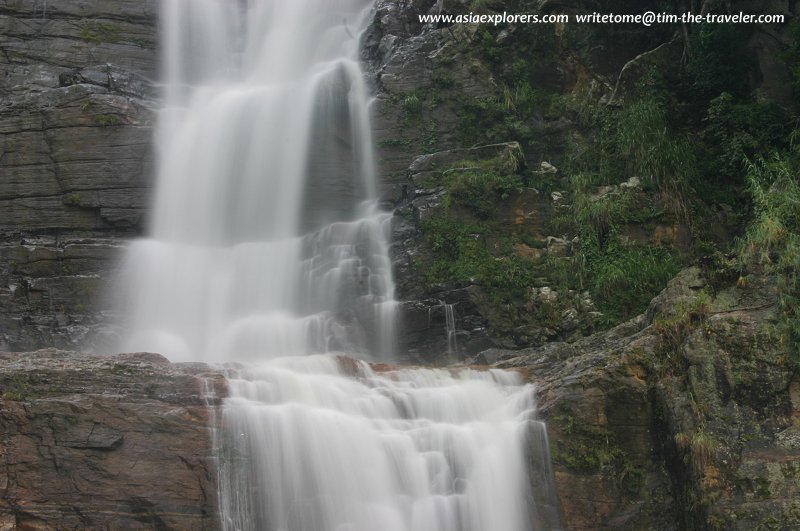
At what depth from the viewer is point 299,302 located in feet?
54.4

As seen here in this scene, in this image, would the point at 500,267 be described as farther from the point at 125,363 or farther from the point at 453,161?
the point at 125,363

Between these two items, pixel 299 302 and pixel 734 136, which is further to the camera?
pixel 734 136

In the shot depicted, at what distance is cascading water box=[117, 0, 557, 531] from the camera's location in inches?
402

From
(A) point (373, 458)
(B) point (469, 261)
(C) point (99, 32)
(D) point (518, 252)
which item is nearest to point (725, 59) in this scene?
(D) point (518, 252)

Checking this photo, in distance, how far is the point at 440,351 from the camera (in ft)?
49.8

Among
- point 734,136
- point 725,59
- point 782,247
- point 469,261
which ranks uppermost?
point 725,59

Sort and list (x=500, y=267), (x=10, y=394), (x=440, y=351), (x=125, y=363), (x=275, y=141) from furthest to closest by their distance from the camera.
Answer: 1. (x=275, y=141)
2. (x=500, y=267)
3. (x=440, y=351)
4. (x=125, y=363)
5. (x=10, y=394)

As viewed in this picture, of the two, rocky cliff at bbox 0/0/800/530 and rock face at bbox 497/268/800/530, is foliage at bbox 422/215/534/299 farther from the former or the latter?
rock face at bbox 497/268/800/530

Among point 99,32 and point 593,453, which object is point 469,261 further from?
point 99,32

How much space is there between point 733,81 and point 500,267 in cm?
708

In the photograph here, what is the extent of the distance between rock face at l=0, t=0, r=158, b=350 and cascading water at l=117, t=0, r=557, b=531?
30.1 inches

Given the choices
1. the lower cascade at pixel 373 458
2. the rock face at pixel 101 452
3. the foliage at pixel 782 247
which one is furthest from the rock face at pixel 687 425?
the rock face at pixel 101 452

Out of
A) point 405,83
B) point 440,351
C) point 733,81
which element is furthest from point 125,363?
point 733,81

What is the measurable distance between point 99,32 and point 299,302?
11.5 meters
